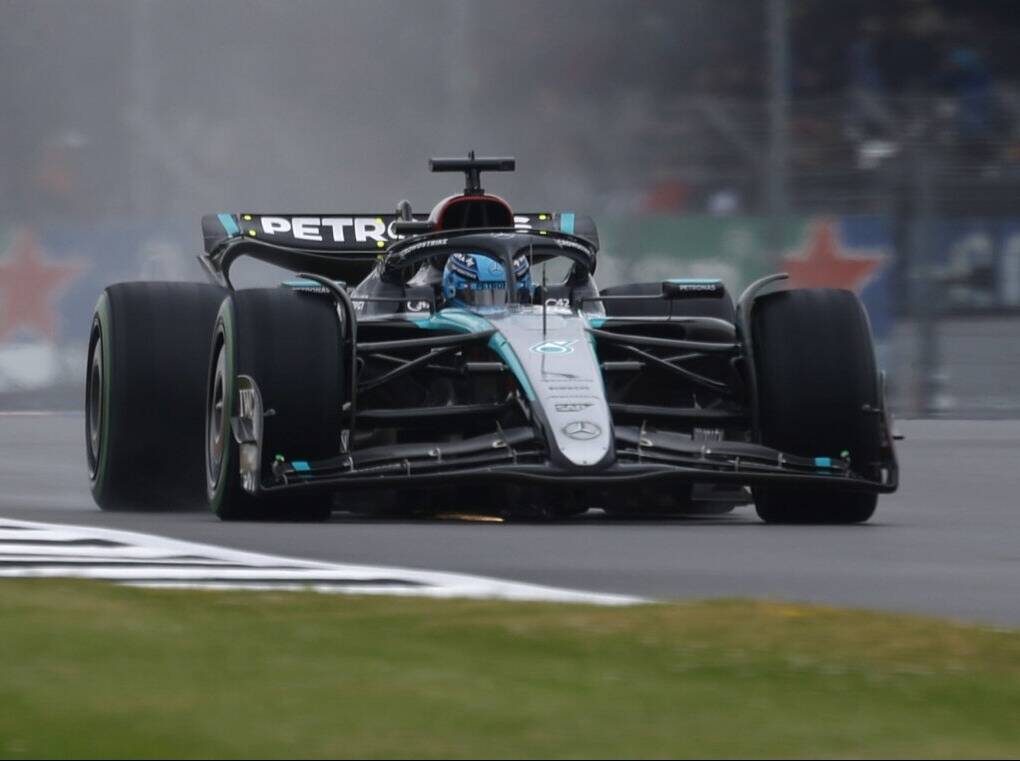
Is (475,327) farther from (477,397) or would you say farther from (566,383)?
(566,383)

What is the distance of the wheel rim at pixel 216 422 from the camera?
36.6 ft

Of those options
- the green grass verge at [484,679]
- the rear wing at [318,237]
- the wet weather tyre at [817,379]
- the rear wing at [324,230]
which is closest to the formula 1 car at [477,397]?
the wet weather tyre at [817,379]

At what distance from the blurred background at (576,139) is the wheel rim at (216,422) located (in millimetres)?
9860

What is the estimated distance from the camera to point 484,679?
6.00 m

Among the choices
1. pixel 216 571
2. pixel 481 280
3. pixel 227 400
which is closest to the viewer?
pixel 216 571

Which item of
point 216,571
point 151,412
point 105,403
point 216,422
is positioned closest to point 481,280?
point 216,422

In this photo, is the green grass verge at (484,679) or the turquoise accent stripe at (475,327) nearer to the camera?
the green grass verge at (484,679)

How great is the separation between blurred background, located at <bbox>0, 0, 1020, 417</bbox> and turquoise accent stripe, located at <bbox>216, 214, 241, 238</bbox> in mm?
7393

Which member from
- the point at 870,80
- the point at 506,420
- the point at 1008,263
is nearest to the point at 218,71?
the point at 870,80

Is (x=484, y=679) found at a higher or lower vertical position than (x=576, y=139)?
lower

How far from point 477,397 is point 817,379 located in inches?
55.5

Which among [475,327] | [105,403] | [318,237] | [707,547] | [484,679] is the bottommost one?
[484,679]

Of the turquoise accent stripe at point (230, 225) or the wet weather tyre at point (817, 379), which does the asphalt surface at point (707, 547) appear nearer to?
the wet weather tyre at point (817, 379)

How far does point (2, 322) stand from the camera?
22234 millimetres
